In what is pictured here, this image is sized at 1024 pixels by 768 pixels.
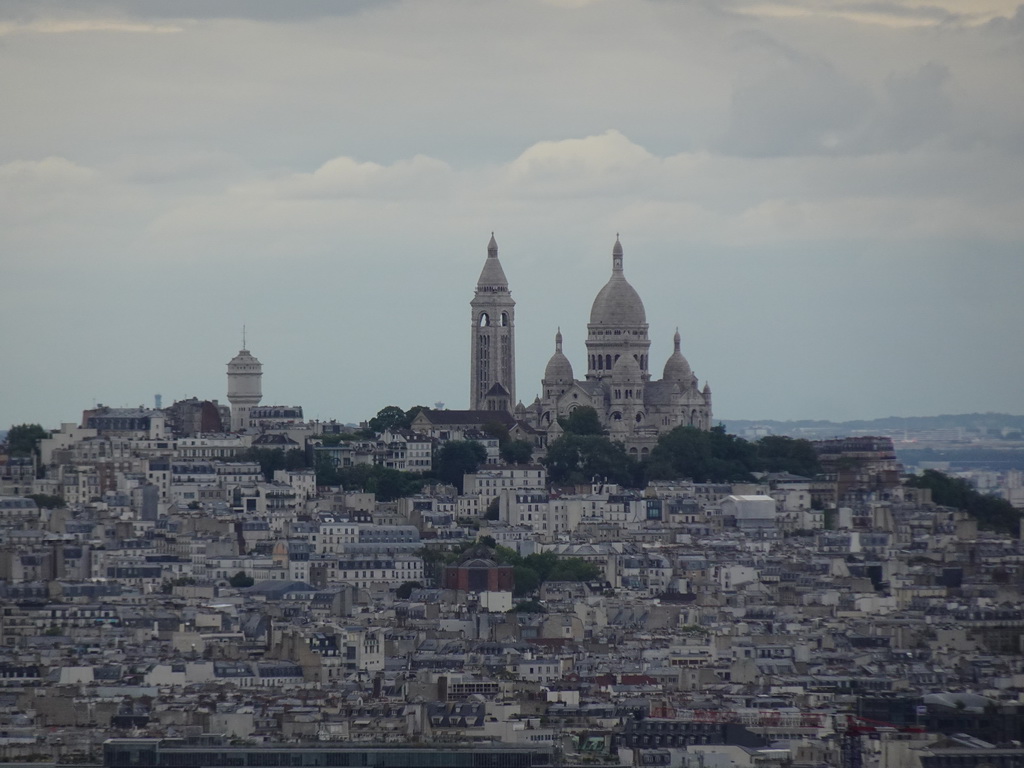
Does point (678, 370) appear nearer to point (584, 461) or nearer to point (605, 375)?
point (605, 375)

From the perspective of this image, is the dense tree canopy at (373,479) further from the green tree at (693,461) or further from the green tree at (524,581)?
the green tree at (524,581)

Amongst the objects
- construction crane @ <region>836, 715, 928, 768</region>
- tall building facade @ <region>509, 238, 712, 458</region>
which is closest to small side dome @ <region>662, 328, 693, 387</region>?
tall building facade @ <region>509, 238, 712, 458</region>

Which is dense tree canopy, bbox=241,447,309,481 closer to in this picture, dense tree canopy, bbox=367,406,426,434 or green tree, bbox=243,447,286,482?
green tree, bbox=243,447,286,482

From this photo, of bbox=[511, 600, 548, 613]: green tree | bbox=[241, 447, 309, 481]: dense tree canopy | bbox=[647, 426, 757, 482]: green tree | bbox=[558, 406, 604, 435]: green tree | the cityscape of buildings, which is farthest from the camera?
bbox=[558, 406, 604, 435]: green tree

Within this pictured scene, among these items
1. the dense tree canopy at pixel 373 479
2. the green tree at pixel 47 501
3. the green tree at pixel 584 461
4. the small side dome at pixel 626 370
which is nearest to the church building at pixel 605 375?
the small side dome at pixel 626 370

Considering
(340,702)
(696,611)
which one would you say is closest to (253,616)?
(696,611)

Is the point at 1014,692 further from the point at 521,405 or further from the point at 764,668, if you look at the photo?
the point at 521,405
